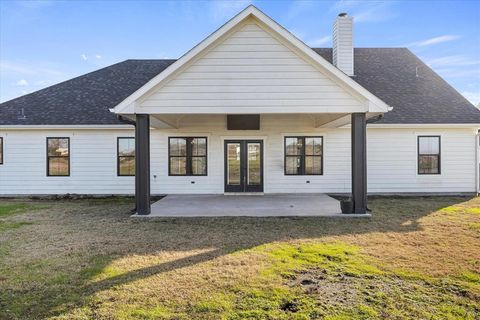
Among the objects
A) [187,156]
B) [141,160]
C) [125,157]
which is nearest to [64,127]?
[125,157]

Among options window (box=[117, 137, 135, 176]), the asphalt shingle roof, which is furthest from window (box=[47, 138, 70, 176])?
window (box=[117, 137, 135, 176])

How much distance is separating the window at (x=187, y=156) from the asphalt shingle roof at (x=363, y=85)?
2.53m

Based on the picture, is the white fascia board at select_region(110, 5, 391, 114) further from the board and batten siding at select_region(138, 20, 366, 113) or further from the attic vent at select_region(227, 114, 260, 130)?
the attic vent at select_region(227, 114, 260, 130)

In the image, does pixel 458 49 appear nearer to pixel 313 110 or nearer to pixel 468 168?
pixel 468 168

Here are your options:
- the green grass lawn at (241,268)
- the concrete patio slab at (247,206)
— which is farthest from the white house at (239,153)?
the green grass lawn at (241,268)

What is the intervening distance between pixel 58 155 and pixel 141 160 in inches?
253

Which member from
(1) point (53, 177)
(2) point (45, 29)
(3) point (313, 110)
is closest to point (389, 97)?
(3) point (313, 110)

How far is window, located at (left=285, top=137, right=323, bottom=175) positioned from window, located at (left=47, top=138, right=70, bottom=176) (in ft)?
30.3

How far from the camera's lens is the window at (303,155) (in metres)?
12.7

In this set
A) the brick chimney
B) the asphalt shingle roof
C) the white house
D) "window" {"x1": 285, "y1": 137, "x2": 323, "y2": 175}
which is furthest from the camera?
the brick chimney

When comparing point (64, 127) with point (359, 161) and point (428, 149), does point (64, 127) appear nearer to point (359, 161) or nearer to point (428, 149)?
point (359, 161)

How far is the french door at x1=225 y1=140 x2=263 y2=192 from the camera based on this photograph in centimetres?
1270

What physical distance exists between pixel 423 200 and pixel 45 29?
21.4 m

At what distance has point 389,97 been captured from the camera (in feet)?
44.6
